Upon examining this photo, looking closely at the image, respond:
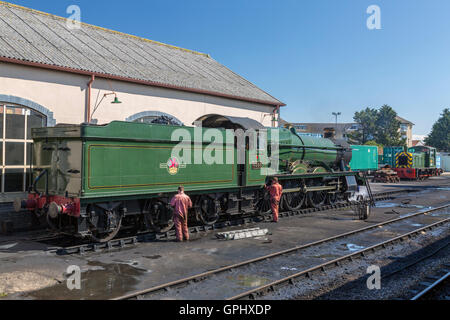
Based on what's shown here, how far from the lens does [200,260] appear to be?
877 centimetres

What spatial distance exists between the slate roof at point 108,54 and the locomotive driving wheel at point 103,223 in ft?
20.2

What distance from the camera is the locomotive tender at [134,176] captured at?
30.6 feet

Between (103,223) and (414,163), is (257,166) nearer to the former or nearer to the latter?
(103,223)

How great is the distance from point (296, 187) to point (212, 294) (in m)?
9.50

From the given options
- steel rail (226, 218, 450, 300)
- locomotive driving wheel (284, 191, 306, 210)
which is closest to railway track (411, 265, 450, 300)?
steel rail (226, 218, 450, 300)

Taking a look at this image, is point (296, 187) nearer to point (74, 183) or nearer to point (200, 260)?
point (200, 260)

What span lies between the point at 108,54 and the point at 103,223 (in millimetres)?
9694

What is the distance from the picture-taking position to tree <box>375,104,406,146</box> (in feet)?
238

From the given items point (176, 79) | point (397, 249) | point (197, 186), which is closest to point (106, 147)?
point (197, 186)

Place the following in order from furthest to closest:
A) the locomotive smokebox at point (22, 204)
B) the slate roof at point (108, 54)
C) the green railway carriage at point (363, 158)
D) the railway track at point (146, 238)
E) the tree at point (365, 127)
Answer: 1. the tree at point (365, 127)
2. the green railway carriage at point (363, 158)
3. the slate roof at point (108, 54)
4. the locomotive smokebox at point (22, 204)
5. the railway track at point (146, 238)

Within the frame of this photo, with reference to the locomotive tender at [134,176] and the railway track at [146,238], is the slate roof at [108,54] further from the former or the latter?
the railway track at [146,238]

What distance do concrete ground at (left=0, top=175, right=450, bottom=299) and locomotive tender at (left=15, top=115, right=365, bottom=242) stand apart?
1.00m

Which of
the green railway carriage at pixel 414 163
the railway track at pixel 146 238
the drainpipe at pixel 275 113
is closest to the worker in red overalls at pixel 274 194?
the railway track at pixel 146 238
